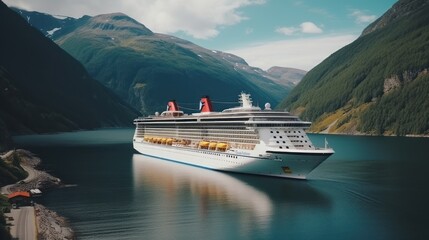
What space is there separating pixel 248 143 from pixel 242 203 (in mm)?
19057

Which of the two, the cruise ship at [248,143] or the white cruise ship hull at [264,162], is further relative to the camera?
the cruise ship at [248,143]

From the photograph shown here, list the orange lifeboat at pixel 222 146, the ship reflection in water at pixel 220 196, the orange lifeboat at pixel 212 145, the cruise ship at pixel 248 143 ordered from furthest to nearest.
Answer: the orange lifeboat at pixel 212 145, the orange lifeboat at pixel 222 146, the cruise ship at pixel 248 143, the ship reflection in water at pixel 220 196

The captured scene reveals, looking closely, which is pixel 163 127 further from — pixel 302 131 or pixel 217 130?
pixel 302 131

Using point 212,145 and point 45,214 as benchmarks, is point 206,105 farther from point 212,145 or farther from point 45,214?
point 45,214

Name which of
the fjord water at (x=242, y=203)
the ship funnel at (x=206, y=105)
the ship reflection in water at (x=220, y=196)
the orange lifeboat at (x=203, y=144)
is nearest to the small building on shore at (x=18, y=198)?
the fjord water at (x=242, y=203)

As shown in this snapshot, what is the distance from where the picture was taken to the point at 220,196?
6094cm

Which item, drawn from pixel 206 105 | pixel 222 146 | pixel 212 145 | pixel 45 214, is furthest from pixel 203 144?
pixel 45 214

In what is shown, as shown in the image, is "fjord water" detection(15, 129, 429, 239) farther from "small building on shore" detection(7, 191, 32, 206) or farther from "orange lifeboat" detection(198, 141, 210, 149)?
"orange lifeboat" detection(198, 141, 210, 149)

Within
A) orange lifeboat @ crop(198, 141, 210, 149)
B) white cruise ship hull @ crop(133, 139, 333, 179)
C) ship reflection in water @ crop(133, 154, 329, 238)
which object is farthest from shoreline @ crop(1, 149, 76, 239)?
orange lifeboat @ crop(198, 141, 210, 149)

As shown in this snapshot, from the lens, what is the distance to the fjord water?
43.9 meters

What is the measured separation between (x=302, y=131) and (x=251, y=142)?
8897 millimetres

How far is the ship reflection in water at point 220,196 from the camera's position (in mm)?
49281

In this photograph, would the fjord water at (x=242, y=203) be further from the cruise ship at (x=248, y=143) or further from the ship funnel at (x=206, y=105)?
the ship funnel at (x=206, y=105)

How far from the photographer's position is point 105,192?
64.9m
